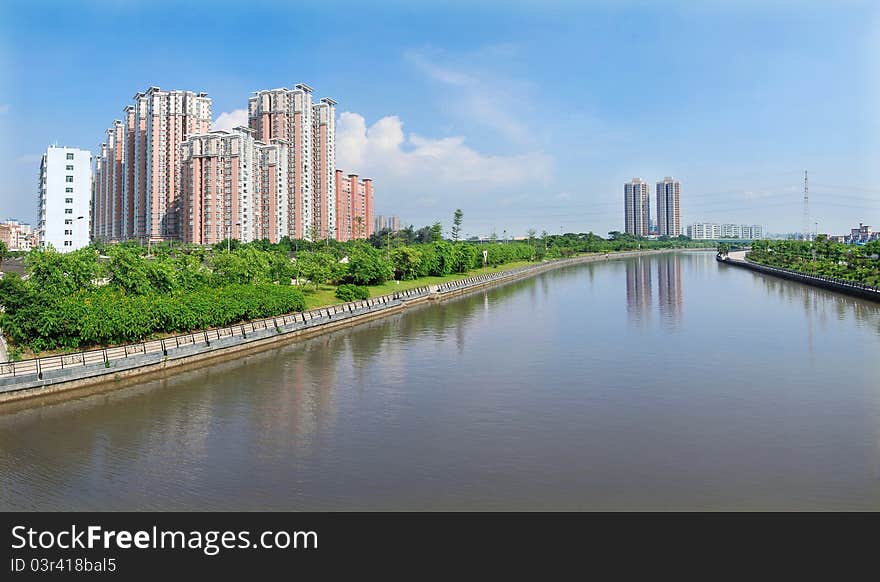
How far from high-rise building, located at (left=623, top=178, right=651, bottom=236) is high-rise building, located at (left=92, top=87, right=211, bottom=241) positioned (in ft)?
384

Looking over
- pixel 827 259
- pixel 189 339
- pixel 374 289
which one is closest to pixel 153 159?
pixel 374 289

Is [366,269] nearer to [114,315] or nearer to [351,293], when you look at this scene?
[351,293]

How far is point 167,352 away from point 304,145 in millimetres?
58843

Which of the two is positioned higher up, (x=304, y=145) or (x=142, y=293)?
(x=304, y=145)

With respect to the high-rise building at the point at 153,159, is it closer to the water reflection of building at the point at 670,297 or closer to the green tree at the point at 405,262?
the green tree at the point at 405,262

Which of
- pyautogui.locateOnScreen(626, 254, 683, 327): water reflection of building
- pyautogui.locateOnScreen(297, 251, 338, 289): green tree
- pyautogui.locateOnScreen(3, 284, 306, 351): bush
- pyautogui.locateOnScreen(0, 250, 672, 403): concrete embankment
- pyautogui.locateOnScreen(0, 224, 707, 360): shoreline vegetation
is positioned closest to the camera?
pyautogui.locateOnScreen(0, 250, 672, 403): concrete embankment

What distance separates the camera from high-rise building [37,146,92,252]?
136 ft

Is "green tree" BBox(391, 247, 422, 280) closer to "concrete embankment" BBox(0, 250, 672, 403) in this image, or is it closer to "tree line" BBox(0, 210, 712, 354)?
"tree line" BBox(0, 210, 712, 354)

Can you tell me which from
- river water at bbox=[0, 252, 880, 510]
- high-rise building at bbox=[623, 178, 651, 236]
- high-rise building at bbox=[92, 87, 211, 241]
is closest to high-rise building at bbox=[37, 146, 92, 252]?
high-rise building at bbox=[92, 87, 211, 241]

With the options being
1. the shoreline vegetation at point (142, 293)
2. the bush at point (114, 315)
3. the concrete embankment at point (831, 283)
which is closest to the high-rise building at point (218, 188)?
the shoreline vegetation at point (142, 293)

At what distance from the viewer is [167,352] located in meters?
17.4

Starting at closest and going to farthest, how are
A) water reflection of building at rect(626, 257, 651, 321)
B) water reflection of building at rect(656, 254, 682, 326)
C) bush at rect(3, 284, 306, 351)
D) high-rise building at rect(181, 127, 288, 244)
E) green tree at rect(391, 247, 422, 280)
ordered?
bush at rect(3, 284, 306, 351) < water reflection of building at rect(656, 254, 682, 326) < water reflection of building at rect(626, 257, 651, 321) < green tree at rect(391, 247, 422, 280) < high-rise building at rect(181, 127, 288, 244)
